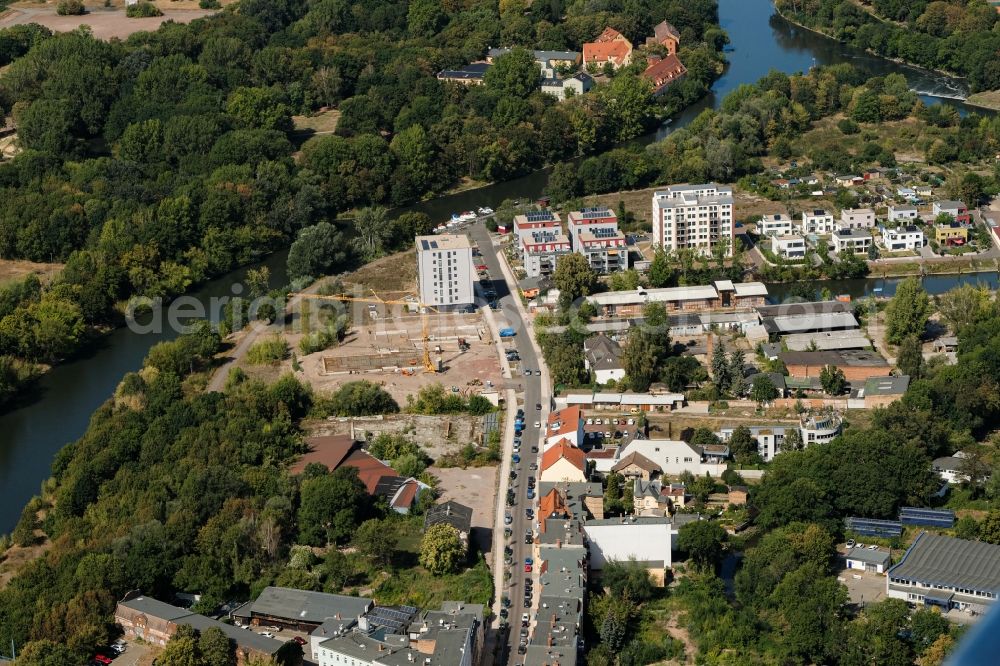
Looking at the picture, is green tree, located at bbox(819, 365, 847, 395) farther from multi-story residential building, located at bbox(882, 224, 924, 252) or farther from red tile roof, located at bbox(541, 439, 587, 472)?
→ multi-story residential building, located at bbox(882, 224, 924, 252)

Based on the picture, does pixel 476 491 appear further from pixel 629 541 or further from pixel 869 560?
pixel 869 560

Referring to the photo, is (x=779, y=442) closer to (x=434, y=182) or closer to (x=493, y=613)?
(x=493, y=613)

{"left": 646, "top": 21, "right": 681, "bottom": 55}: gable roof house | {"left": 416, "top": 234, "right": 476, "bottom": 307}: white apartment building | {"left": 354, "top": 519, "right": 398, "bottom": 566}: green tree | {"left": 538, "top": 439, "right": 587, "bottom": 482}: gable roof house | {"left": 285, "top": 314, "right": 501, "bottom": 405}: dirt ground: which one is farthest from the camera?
{"left": 646, "top": 21, "right": 681, "bottom": 55}: gable roof house

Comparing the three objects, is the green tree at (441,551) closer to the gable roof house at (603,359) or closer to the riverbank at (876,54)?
the gable roof house at (603,359)

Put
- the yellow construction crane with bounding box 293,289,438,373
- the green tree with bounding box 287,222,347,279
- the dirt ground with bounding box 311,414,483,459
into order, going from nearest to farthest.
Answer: the dirt ground with bounding box 311,414,483,459 → the yellow construction crane with bounding box 293,289,438,373 → the green tree with bounding box 287,222,347,279

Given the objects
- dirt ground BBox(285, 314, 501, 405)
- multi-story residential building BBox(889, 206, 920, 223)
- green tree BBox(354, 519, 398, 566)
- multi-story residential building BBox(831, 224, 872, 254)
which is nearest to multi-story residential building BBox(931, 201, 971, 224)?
multi-story residential building BBox(889, 206, 920, 223)

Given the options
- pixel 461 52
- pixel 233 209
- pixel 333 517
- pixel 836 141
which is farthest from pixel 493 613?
pixel 461 52
